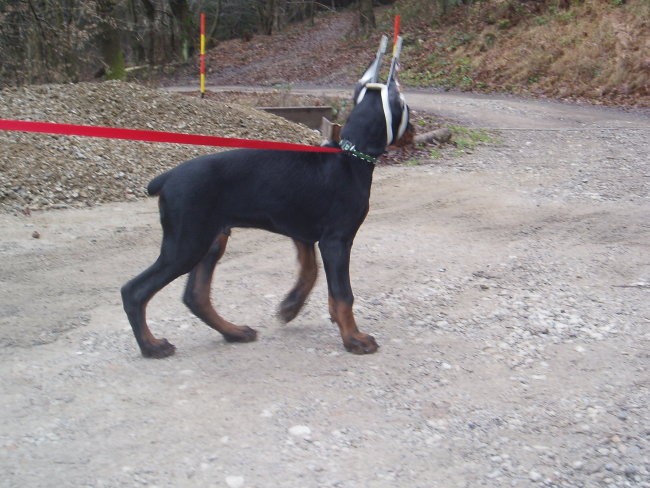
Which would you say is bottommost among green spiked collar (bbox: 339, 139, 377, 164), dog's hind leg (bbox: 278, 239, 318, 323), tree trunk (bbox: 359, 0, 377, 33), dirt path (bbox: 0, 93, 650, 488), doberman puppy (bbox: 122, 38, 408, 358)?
dirt path (bbox: 0, 93, 650, 488)

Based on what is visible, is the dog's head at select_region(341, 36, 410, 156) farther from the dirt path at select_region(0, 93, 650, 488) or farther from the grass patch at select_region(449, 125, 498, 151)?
the grass patch at select_region(449, 125, 498, 151)

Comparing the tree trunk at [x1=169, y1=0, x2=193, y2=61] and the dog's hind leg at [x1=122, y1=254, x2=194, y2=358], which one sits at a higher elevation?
the tree trunk at [x1=169, y1=0, x2=193, y2=61]

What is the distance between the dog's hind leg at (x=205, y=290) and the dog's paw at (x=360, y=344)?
0.79 meters

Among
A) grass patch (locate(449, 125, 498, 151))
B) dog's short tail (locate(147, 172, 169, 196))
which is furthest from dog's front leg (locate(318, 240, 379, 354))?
grass patch (locate(449, 125, 498, 151))

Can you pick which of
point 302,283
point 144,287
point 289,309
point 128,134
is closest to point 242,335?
point 289,309

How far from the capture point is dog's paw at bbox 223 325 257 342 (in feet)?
16.8

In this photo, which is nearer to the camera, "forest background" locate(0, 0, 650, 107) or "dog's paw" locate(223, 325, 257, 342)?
"dog's paw" locate(223, 325, 257, 342)

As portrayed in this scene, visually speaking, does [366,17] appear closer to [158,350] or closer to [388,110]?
[388,110]

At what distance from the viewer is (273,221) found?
477cm

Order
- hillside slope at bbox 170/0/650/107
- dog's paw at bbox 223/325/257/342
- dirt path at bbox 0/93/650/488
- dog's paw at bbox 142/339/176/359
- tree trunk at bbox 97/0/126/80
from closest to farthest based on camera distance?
dirt path at bbox 0/93/650/488, dog's paw at bbox 142/339/176/359, dog's paw at bbox 223/325/257/342, hillside slope at bbox 170/0/650/107, tree trunk at bbox 97/0/126/80

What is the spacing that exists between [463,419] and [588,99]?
15513 mm

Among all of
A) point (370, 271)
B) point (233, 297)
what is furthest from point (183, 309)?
point (370, 271)

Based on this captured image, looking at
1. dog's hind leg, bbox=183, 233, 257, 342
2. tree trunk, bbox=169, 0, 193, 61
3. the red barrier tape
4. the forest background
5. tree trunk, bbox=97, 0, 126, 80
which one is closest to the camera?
the red barrier tape

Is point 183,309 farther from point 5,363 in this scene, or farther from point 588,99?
point 588,99
